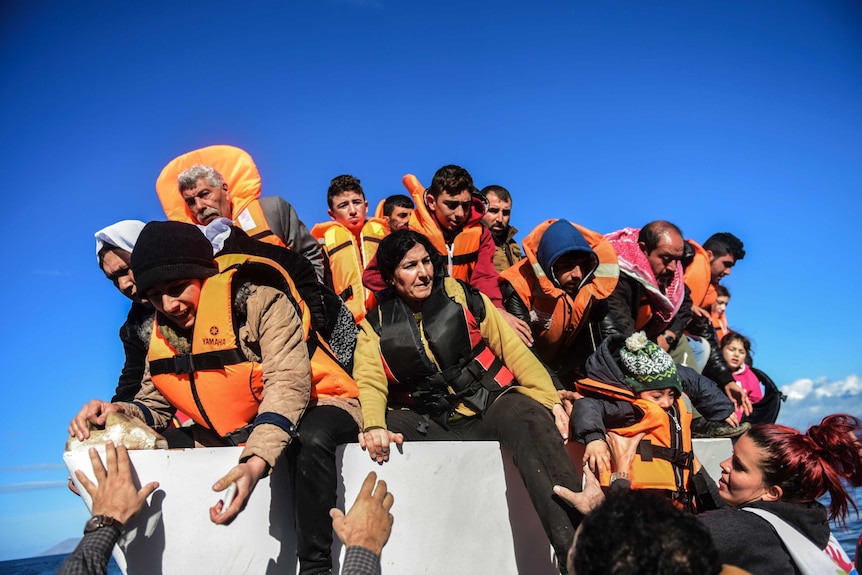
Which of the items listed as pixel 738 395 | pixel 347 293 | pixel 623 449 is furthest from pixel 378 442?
pixel 738 395

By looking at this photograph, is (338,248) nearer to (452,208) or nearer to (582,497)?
(452,208)

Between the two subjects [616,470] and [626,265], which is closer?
[616,470]

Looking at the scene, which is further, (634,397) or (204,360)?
(634,397)

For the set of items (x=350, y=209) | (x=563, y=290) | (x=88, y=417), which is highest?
(x=350, y=209)

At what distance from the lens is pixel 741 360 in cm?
793

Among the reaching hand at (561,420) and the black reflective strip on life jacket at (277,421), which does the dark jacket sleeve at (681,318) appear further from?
the black reflective strip on life jacket at (277,421)

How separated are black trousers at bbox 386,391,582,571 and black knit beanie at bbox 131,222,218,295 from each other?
4.87ft

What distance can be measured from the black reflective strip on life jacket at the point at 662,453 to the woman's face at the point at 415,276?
1.62 meters

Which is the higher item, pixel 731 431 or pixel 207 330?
pixel 207 330

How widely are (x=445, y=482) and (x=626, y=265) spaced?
280cm

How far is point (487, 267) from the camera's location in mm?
5270

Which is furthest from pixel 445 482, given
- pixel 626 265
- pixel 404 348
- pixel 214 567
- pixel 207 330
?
pixel 626 265

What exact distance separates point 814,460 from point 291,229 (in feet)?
12.5

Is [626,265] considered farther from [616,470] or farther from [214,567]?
[214,567]
